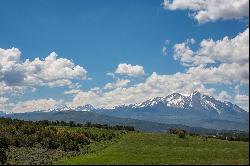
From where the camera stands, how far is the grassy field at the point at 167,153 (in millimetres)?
60250

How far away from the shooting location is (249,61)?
45.2 meters

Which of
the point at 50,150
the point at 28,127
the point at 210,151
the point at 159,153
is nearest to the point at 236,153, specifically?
the point at 210,151

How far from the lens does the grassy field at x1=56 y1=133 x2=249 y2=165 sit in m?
60.2

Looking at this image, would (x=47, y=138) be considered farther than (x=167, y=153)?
Yes

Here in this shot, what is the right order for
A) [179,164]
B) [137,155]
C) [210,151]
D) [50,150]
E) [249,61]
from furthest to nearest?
[50,150] → [210,151] → [137,155] → [179,164] → [249,61]

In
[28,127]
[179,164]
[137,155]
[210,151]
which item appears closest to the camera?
[179,164]

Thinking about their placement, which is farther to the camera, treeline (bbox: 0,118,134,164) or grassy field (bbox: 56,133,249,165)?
treeline (bbox: 0,118,134,164)

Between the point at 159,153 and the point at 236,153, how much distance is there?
11408 mm

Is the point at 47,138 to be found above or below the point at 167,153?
above

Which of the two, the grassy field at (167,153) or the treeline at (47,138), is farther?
the treeline at (47,138)

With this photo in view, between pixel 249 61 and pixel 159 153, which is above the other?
pixel 249 61

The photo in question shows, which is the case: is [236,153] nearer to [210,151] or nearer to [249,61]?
[210,151]

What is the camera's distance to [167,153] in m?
71.8

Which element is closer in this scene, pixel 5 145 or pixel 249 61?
pixel 249 61
